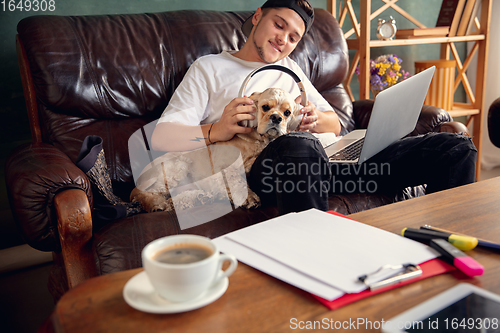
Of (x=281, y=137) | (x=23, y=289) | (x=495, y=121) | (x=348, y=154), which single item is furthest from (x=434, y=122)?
(x=23, y=289)

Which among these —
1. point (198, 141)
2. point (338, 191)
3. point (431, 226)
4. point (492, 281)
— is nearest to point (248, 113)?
point (198, 141)

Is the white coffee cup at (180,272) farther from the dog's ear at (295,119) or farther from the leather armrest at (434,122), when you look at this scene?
the leather armrest at (434,122)

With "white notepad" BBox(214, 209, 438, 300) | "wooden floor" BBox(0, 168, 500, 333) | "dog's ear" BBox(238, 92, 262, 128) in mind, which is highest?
"dog's ear" BBox(238, 92, 262, 128)

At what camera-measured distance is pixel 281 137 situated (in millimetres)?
1338

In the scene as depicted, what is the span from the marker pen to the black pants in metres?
0.59

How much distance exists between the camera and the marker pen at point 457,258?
60cm

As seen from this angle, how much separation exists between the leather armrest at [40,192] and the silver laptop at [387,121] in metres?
0.94

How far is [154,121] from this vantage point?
187 cm

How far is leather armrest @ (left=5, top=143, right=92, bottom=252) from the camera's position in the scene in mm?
1163

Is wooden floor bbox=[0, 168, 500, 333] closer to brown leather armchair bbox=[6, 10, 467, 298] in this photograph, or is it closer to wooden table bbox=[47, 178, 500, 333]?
brown leather armchair bbox=[6, 10, 467, 298]

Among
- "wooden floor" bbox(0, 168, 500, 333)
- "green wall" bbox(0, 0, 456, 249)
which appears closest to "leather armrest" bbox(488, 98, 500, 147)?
"green wall" bbox(0, 0, 456, 249)

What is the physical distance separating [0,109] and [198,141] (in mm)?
1217

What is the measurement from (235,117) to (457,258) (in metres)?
1.00

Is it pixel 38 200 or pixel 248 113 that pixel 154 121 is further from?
pixel 38 200
